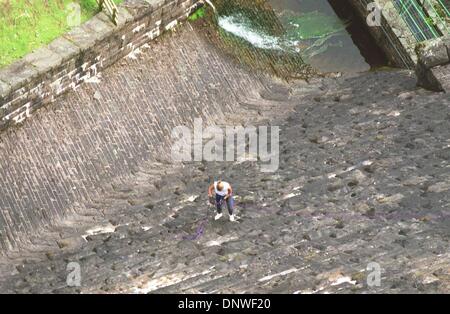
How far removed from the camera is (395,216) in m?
12.7

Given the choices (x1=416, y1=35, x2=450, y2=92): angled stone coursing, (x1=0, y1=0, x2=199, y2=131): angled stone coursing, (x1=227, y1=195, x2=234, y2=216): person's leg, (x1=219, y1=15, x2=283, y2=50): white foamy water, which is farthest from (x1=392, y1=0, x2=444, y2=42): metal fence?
(x1=227, y1=195, x2=234, y2=216): person's leg

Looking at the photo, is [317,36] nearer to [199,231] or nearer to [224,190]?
[224,190]

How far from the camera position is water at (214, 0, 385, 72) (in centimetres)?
1872

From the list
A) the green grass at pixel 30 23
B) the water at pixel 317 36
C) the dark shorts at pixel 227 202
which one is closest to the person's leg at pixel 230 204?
the dark shorts at pixel 227 202

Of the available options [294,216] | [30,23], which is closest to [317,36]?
[30,23]

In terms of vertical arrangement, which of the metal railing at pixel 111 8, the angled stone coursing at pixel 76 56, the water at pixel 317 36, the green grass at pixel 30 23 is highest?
the green grass at pixel 30 23

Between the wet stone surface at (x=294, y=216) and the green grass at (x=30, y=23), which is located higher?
the green grass at (x=30, y=23)

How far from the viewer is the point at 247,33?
1875cm

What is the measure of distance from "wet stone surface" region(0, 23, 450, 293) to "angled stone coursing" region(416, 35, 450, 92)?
269 mm

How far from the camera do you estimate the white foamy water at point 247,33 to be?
1864 cm

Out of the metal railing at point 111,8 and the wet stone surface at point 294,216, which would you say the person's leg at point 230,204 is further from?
the metal railing at point 111,8

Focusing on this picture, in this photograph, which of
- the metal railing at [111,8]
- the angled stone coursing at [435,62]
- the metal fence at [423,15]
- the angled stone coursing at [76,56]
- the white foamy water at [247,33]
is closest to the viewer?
the angled stone coursing at [76,56]

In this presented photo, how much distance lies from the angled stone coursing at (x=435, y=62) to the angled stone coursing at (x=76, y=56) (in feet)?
16.4

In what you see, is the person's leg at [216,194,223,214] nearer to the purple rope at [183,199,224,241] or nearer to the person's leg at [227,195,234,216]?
the purple rope at [183,199,224,241]
